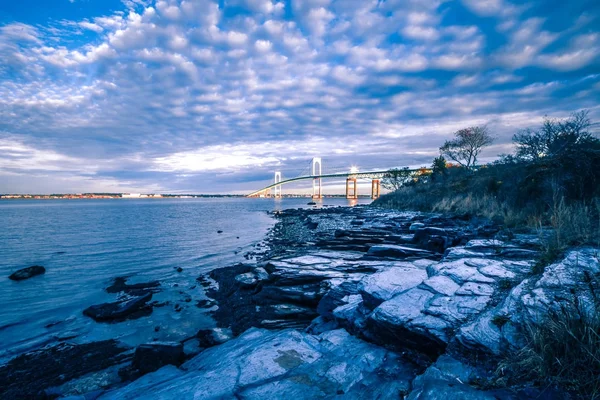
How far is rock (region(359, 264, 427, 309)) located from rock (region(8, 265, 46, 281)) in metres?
12.9

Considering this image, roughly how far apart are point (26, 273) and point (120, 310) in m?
7.02

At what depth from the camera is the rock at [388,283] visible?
4184mm

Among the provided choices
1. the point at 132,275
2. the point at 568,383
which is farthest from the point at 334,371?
the point at 132,275

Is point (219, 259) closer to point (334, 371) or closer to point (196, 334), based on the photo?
point (196, 334)

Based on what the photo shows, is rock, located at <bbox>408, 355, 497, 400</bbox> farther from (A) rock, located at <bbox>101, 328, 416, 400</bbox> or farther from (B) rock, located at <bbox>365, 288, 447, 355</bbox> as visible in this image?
(B) rock, located at <bbox>365, 288, 447, 355</bbox>

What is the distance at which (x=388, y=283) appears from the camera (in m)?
4.69

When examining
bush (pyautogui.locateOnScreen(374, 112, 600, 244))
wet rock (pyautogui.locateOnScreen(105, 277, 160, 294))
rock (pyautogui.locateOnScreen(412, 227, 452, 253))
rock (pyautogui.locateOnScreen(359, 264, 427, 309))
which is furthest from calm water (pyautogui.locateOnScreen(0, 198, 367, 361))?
bush (pyautogui.locateOnScreen(374, 112, 600, 244))

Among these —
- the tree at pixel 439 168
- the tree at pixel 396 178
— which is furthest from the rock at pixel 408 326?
the tree at pixel 396 178

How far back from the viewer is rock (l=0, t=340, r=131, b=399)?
453cm

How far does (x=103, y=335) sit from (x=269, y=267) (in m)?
4.31

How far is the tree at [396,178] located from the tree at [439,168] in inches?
615

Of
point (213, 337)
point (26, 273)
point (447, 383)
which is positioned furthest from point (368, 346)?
point (26, 273)

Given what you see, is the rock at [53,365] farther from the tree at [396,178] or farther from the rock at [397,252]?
the tree at [396,178]

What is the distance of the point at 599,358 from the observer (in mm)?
1858
